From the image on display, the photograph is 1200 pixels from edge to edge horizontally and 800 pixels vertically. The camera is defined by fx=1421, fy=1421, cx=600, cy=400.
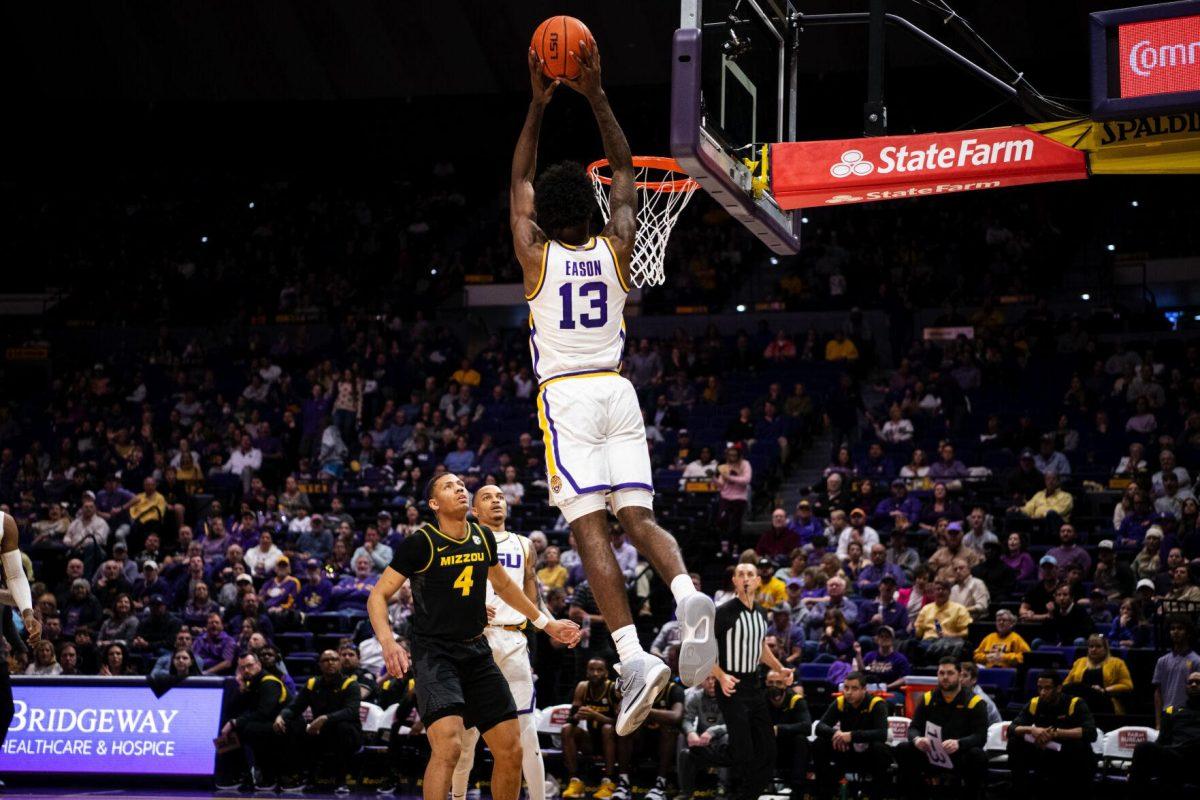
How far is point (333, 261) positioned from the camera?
1200 inches

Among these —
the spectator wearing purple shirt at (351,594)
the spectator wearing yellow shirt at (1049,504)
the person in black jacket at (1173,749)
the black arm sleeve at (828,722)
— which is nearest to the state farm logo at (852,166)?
the person in black jacket at (1173,749)

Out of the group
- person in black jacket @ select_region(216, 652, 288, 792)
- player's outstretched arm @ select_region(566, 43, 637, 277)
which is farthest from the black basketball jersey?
person in black jacket @ select_region(216, 652, 288, 792)

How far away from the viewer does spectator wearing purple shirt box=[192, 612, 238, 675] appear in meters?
16.1

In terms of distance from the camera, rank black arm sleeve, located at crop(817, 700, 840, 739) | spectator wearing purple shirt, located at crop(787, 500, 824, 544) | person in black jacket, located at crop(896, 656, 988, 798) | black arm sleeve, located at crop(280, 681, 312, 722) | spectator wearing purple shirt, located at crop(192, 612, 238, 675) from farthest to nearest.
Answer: spectator wearing purple shirt, located at crop(787, 500, 824, 544) < spectator wearing purple shirt, located at crop(192, 612, 238, 675) < black arm sleeve, located at crop(280, 681, 312, 722) < black arm sleeve, located at crop(817, 700, 840, 739) < person in black jacket, located at crop(896, 656, 988, 798)

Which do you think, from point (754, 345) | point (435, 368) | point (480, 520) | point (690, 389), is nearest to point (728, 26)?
point (480, 520)

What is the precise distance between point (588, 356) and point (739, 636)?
6.00 metres

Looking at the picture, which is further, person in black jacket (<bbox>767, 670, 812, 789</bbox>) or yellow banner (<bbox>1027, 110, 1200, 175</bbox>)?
person in black jacket (<bbox>767, 670, 812, 789</bbox>)

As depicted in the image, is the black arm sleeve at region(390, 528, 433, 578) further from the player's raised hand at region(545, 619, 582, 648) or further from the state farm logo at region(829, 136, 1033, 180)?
the state farm logo at region(829, 136, 1033, 180)

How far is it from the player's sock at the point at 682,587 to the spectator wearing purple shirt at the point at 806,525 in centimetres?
1133

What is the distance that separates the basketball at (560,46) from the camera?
625 centimetres

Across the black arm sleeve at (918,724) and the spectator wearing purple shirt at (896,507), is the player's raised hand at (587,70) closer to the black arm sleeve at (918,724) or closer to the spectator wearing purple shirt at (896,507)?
the black arm sleeve at (918,724)

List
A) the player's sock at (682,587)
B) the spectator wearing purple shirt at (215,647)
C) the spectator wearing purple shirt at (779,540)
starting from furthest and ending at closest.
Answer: the spectator wearing purple shirt at (779,540) → the spectator wearing purple shirt at (215,647) → the player's sock at (682,587)

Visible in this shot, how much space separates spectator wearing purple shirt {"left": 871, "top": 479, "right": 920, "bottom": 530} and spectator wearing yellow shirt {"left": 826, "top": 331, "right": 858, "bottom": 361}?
18.2 ft

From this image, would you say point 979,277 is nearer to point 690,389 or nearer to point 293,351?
point 690,389
